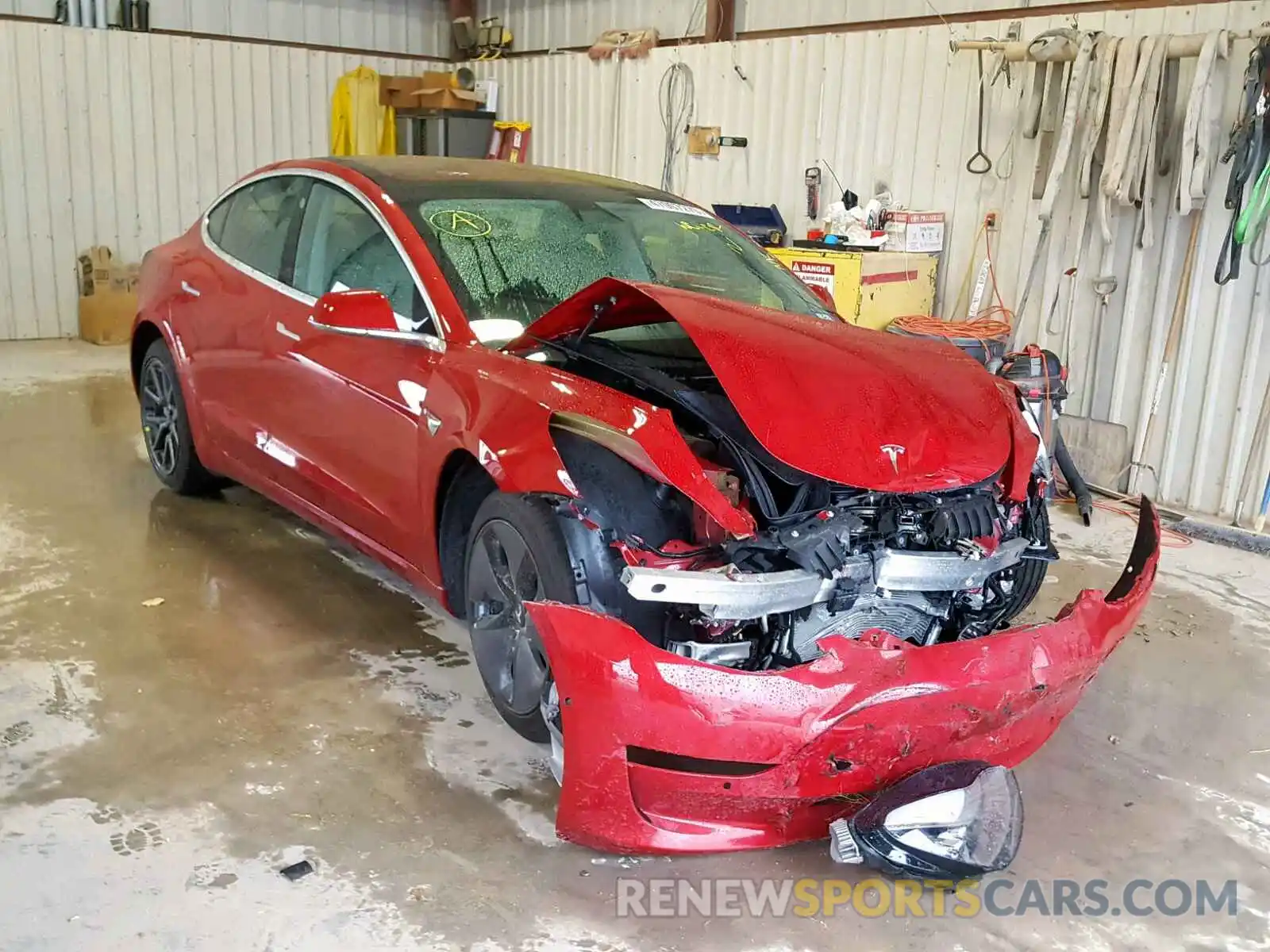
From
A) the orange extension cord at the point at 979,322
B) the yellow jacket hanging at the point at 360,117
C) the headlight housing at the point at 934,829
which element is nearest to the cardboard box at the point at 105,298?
the yellow jacket hanging at the point at 360,117

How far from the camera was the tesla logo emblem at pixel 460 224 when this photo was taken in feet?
10.6

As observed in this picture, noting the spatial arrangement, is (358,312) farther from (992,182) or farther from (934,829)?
(992,182)

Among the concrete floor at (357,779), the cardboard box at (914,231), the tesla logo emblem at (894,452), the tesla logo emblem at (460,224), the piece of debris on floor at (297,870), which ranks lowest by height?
the concrete floor at (357,779)

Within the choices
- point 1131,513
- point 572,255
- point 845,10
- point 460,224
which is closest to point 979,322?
point 1131,513

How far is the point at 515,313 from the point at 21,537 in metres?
2.31

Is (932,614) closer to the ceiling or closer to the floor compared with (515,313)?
closer to the floor

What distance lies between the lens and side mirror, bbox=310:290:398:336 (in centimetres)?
303

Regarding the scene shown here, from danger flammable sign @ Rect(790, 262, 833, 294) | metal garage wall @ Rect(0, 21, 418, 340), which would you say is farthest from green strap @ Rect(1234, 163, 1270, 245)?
metal garage wall @ Rect(0, 21, 418, 340)

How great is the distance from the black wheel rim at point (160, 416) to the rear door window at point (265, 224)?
643 millimetres

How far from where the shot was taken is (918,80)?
240 inches

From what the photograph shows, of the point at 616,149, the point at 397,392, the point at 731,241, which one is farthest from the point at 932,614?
the point at 616,149

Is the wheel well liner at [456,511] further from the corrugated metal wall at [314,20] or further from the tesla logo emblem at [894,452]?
the corrugated metal wall at [314,20]

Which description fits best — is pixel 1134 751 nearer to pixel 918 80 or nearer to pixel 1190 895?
pixel 1190 895

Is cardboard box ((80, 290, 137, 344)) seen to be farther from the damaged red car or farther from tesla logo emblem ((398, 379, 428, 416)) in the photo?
tesla logo emblem ((398, 379, 428, 416))
